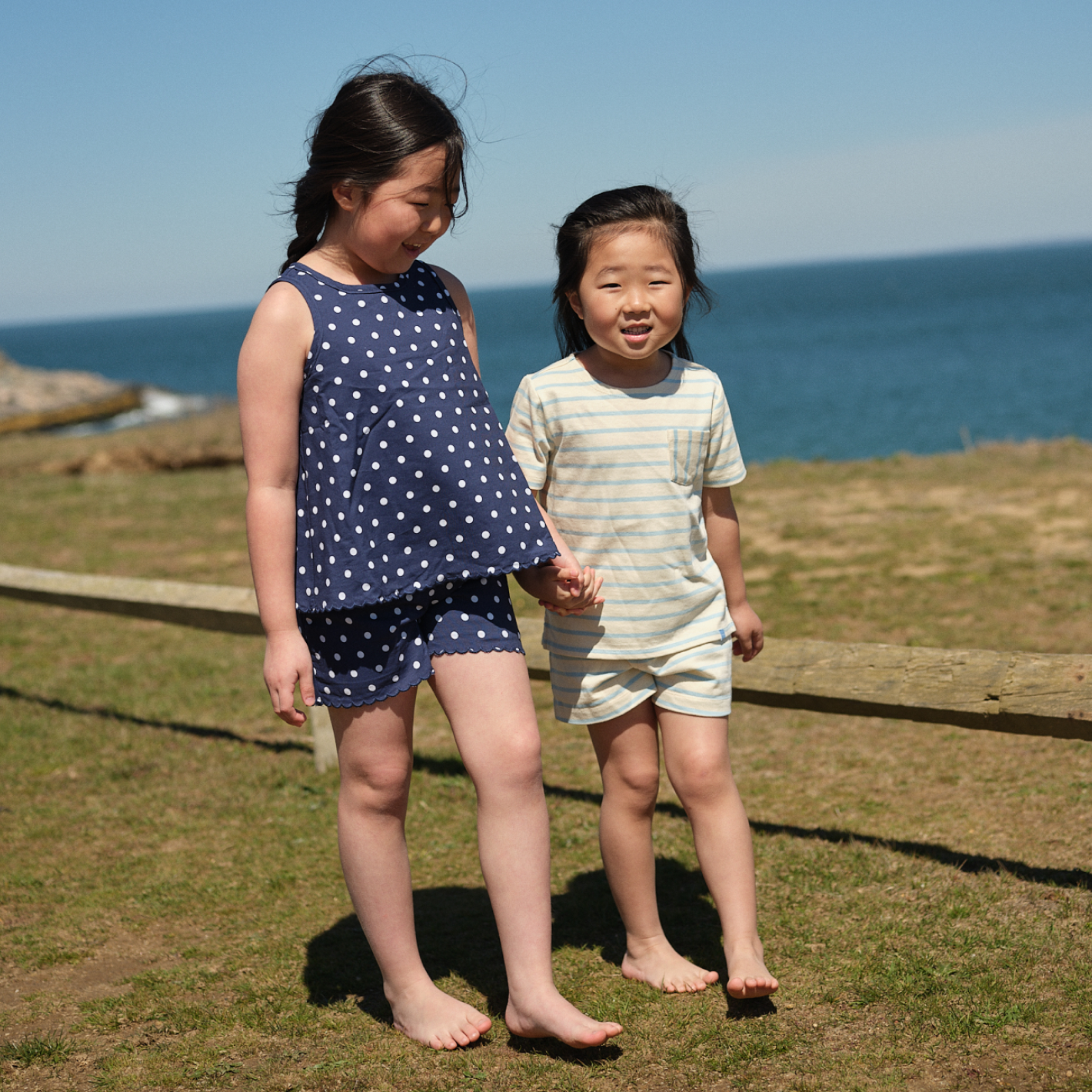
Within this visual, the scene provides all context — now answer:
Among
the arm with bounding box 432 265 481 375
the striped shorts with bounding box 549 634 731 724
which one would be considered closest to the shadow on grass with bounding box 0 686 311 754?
the striped shorts with bounding box 549 634 731 724

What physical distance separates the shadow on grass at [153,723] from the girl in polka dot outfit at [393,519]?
2784 millimetres

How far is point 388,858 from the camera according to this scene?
2775 millimetres

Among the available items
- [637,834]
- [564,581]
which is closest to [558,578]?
[564,581]

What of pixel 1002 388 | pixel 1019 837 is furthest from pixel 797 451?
pixel 1019 837

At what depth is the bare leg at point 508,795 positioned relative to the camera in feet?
8.63

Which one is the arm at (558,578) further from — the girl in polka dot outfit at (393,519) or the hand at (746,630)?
the hand at (746,630)

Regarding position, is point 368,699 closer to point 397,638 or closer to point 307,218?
point 397,638

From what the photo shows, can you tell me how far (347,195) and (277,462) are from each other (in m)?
0.60

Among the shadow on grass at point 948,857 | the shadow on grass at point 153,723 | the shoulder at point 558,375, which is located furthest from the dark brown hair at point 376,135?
the shadow on grass at point 153,723

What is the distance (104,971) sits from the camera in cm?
335

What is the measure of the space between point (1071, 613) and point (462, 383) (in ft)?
15.5

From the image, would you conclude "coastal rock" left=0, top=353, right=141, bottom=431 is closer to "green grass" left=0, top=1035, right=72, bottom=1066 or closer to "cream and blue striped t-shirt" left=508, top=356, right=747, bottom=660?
"green grass" left=0, top=1035, right=72, bottom=1066

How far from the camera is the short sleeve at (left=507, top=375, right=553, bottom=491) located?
9.44ft

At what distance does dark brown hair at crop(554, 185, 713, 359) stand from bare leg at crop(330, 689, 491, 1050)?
108 centimetres
